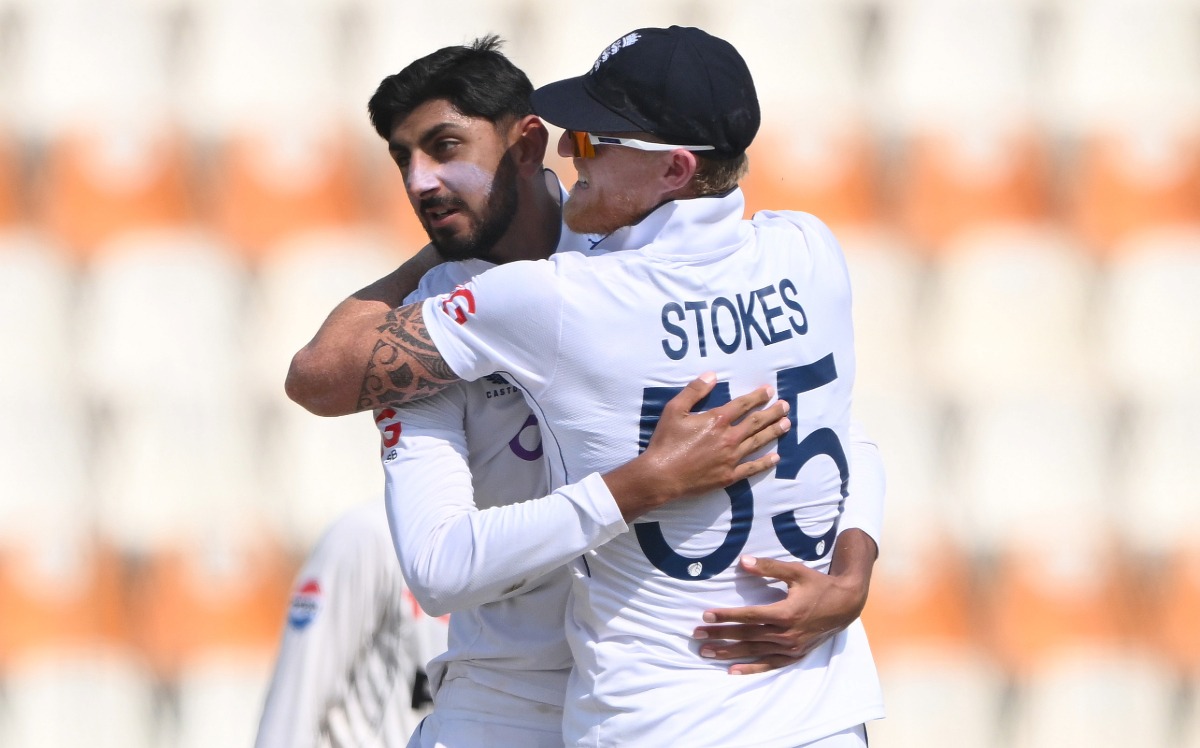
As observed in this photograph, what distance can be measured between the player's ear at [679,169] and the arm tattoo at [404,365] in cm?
31

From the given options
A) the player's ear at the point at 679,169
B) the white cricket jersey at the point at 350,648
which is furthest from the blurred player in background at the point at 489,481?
the white cricket jersey at the point at 350,648

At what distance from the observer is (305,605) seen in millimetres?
2311

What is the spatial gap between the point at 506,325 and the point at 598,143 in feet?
0.76

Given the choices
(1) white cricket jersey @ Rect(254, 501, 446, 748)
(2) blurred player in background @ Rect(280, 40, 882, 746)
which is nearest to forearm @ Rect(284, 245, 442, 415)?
(2) blurred player in background @ Rect(280, 40, 882, 746)

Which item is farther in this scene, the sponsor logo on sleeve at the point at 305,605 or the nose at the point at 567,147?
the sponsor logo on sleeve at the point at 305,605

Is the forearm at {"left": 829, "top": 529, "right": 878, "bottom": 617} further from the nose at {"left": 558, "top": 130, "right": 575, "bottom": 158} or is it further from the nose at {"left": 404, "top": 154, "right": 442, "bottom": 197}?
the nose at {"left": 404, "top": 154, "right": 442, "bottom": 197}

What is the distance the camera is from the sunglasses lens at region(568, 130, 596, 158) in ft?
5.05

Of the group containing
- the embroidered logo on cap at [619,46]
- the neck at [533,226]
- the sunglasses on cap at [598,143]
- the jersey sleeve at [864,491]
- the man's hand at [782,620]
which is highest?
the embroidered logo on cap at [619,46]

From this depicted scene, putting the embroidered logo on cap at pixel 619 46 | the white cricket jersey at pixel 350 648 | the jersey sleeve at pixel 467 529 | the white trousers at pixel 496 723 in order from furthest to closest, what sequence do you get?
1. the white cricket jersey at pixel 350 648
2. the white trousers at pixel 496 723
3. the embroidered logo on cap at pixel 619 46
4. the jersey sleeve at pixel 467 529

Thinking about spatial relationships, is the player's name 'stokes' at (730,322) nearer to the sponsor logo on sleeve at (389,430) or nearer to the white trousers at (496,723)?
the sponsor logo on sleeve at (389,430)

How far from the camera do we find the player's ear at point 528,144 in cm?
180

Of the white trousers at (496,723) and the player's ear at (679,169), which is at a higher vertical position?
the player's ear at (679,169)

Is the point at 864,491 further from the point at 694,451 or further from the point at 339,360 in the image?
the point at 339,360

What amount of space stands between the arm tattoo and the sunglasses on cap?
25 cm
